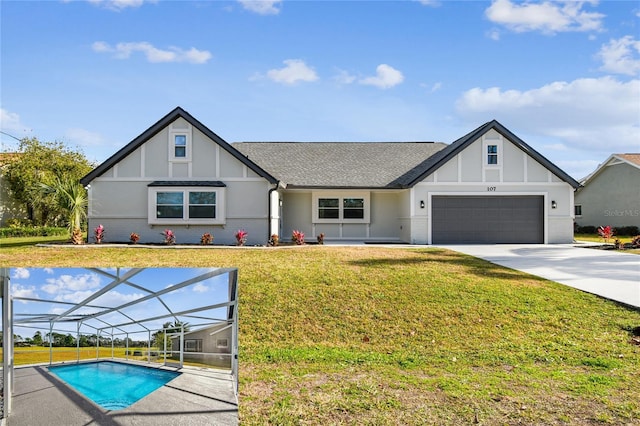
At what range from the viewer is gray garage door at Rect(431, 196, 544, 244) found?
69.0ft

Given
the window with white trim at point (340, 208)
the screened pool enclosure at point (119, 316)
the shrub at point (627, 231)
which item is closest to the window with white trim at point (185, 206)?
the window with white trim at point (340, 208)

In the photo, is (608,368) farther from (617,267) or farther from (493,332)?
(617,267)

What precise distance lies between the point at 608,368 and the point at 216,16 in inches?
496

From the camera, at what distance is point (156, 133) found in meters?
19.5

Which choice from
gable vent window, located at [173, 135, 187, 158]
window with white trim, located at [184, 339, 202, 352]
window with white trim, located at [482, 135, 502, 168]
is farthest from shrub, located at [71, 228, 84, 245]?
window with white trim, located at [184, 339, 202, 352]

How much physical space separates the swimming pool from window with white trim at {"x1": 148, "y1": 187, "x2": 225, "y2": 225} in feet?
56.6

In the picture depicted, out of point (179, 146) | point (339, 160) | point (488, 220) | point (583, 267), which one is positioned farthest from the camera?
point (339, 160)

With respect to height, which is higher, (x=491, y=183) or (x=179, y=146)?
(x=179, y=146)

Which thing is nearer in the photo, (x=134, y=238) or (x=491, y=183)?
(x=134, y=238)

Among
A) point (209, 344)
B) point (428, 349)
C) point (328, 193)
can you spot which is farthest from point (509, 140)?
point (209, 344)

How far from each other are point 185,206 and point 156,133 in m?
3.16

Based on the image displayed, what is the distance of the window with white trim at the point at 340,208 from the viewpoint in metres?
22.9

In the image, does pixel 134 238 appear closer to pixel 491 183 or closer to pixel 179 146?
pixel 179 146

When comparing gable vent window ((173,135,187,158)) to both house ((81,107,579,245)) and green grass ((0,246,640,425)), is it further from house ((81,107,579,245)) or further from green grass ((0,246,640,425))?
green grass ((0,246,640,425))
